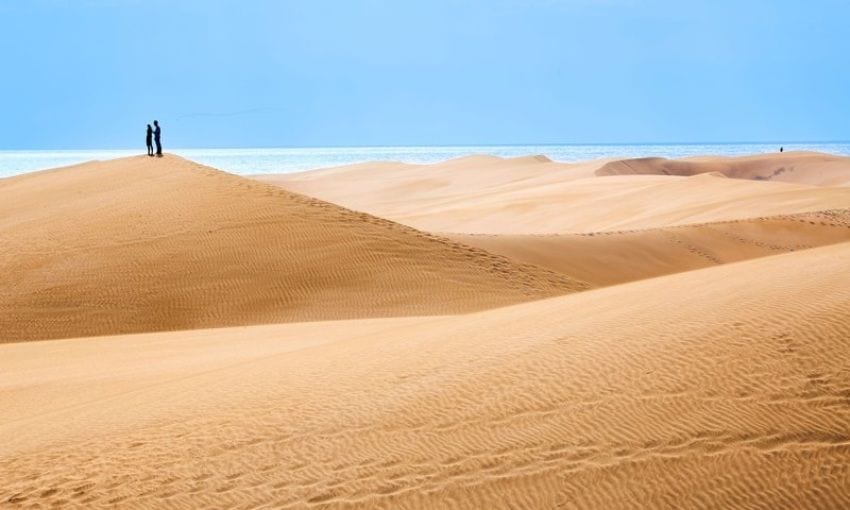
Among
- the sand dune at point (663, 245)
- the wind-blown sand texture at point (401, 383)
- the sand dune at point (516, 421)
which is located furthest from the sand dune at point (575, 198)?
the sand dune at point (516, 421)

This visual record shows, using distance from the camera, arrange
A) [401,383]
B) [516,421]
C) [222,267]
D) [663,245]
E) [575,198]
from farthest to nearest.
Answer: [575,198] → [663,245] → [222,267] → [401,383] → [516,421]

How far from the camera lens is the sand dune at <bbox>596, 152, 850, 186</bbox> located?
6696 cm

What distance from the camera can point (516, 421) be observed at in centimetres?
712

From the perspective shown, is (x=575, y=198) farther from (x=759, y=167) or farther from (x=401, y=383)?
(x=401, y=383)

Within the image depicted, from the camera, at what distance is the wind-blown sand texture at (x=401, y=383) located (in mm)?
6355

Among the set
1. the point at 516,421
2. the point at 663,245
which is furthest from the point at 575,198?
the point at 516,421

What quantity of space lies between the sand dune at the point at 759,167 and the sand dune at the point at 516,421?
2246 inches

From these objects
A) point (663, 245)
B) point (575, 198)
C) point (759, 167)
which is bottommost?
point (759, 167)

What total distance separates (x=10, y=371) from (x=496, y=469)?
881 centimetres

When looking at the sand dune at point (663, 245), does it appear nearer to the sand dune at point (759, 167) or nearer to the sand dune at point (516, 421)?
the sand dune at point (516, 421)

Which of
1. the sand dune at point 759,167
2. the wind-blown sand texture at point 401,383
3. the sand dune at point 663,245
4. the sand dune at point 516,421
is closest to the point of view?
the sand dune at point 516,421

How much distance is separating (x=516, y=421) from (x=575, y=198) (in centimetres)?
3804

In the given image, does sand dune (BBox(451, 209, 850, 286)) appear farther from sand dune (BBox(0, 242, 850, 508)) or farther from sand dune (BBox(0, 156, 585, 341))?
sand dune (BBox(0, 242, 850, 508))

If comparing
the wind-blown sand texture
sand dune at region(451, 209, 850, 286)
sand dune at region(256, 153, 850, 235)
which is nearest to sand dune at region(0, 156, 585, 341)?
the wind-blown sand texture
